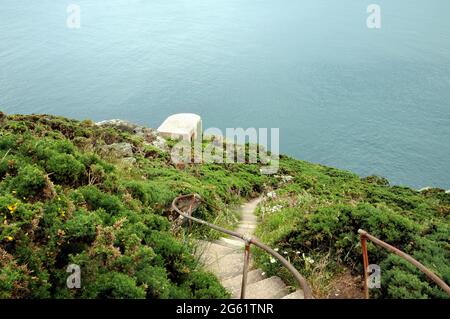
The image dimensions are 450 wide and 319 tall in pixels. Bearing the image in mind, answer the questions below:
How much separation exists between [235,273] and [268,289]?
0.93 metres

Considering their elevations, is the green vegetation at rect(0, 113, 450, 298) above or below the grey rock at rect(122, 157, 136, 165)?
above

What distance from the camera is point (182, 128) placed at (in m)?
30.9

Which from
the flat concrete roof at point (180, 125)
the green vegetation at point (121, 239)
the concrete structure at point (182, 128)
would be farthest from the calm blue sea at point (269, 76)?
the green vegetation at point (121, 239)

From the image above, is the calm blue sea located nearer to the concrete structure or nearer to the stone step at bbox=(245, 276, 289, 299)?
the concrete structure

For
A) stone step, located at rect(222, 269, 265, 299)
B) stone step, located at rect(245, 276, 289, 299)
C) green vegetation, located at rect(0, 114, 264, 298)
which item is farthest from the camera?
stone step, located at rect(222, 269, 265, 299)

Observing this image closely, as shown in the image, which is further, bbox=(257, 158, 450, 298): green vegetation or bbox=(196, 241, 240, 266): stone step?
bbox=(196, 241, 240, 266): stone step

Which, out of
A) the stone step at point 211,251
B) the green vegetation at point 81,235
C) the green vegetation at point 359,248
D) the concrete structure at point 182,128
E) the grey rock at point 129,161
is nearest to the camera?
the green vegetation at point 81,235

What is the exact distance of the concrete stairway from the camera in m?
5.86

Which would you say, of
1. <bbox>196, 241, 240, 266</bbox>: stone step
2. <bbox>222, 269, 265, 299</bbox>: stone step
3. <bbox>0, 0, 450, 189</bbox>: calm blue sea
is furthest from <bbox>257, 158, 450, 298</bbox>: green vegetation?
<bbox>0, 0, 450, 189</bbox>: calm blue sea

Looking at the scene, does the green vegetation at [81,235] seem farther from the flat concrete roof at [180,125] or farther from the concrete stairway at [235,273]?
the flat concrete roof at [180,125]

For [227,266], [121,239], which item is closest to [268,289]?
[227,266]

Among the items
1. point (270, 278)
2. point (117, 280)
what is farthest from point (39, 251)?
point (270, 278)

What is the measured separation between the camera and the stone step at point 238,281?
598cm

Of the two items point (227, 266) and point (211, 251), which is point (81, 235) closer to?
point (227, 266)
